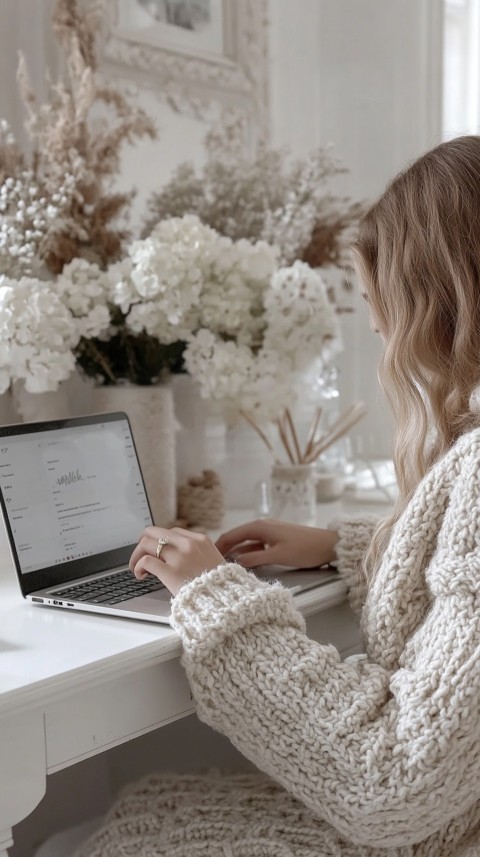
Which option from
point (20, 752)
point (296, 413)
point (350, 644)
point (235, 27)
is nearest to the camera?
point (20, 752)

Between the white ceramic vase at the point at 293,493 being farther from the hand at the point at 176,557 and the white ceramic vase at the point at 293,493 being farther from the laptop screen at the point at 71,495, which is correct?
the hand at the point at 176,557

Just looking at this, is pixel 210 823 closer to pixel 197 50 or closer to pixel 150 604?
pixel 150 604

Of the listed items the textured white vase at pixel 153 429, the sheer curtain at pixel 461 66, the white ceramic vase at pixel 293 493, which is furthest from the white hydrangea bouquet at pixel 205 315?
the sheer curtain at pixel 461 66

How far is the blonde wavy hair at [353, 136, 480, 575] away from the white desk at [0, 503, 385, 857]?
29 cm

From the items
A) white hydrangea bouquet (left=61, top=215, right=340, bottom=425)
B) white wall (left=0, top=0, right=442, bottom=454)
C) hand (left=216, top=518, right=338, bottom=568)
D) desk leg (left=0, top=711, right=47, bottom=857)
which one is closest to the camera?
desk leg (left=0, top=711, right=47, bottom=857)

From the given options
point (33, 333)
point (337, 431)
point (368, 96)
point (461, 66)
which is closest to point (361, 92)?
point (368, 96)

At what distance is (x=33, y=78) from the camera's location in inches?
63.6

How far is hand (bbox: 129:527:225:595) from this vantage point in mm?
1055

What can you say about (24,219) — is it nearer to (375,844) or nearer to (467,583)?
(467,583)

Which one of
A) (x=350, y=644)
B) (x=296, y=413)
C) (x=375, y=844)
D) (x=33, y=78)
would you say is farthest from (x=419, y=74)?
(x=375, y=844)

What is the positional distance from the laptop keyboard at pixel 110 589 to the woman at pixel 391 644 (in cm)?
5

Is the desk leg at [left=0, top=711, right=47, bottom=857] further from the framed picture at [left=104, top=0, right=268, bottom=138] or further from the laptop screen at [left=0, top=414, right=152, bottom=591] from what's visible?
the framed picture at [left=104, top=0, right=268, bottom=138]

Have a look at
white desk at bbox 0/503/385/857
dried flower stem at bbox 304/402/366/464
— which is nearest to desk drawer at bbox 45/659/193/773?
white desk at bbox 0/503/385/857

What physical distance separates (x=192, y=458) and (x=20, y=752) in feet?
2.91
